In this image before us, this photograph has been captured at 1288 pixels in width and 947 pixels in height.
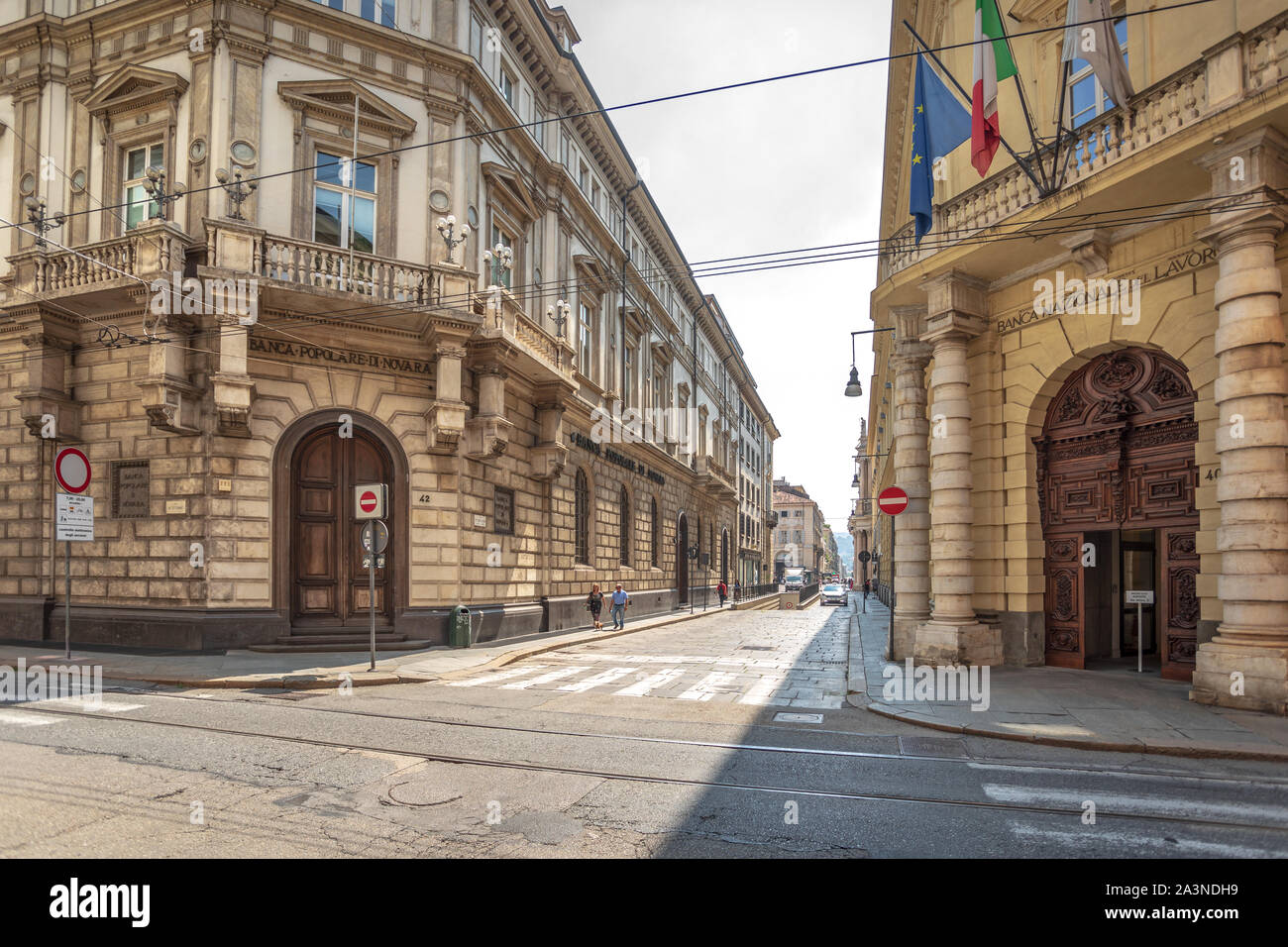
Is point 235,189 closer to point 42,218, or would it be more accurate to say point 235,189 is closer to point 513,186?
point 42,218

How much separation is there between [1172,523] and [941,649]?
4.15 m

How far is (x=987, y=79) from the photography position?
1266cm

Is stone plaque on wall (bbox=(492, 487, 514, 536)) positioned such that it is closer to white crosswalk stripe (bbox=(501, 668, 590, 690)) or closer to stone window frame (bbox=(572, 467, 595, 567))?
stone window frame (bbox=(572, 467, 595, 567))

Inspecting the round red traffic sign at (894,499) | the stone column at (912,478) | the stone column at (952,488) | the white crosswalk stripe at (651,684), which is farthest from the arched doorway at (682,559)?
the stone column at (952,488)

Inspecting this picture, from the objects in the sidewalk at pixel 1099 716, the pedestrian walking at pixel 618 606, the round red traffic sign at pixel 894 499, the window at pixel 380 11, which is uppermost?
the window at pixel 380 11

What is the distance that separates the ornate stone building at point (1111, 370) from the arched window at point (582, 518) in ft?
39.8

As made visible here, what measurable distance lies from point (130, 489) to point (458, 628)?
7.43m

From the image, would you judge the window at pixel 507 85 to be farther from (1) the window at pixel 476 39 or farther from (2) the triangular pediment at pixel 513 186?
(2) the triangular pediment at pixel 513 186

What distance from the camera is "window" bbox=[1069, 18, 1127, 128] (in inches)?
511

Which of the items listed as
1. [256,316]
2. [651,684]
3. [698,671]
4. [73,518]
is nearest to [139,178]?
[256,316]

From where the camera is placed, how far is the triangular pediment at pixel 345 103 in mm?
17266

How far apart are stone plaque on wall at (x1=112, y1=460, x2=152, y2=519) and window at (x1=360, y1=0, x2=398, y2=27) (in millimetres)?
11138
